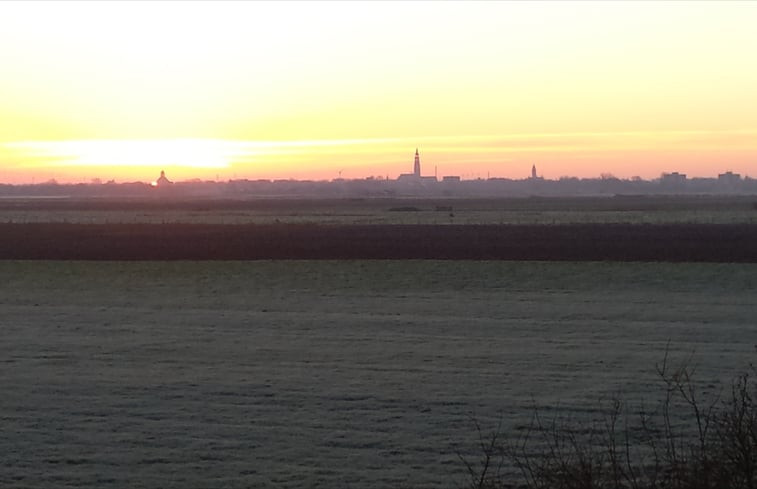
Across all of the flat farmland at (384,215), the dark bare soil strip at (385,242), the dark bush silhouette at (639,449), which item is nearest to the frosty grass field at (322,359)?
the dark bush silhouette at (639,449)

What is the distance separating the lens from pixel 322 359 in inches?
645

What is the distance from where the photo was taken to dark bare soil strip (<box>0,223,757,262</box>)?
35.1 metres

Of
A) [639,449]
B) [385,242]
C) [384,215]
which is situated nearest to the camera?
[639,449]

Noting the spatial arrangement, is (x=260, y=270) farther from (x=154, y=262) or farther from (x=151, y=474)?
(x=151, y=474)

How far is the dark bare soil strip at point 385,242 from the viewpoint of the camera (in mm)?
35062

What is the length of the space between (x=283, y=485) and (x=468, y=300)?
15718 mm

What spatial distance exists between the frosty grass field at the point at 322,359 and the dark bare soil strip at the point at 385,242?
15.0 ft

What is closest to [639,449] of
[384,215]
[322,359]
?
[322,359]

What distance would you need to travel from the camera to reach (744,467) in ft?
16.7

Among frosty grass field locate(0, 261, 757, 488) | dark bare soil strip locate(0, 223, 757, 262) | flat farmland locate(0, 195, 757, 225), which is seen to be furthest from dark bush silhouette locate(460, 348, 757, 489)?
flat farmland locate(0, 195, 757, 225)

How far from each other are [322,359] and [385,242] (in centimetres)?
2452

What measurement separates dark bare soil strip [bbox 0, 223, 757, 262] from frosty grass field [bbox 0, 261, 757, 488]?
15.0ft

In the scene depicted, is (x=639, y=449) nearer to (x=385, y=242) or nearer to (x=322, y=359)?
(x=322, y=359)

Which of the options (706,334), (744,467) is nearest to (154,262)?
(706,334)
